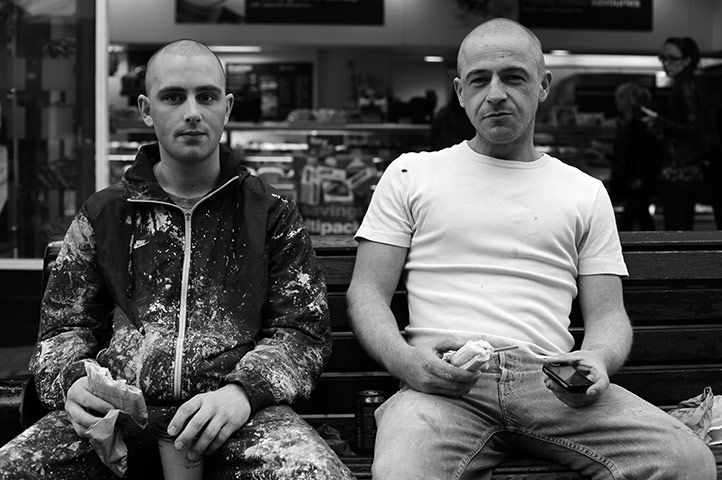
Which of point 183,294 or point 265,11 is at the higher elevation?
point 265,11

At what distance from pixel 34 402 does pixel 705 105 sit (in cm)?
583

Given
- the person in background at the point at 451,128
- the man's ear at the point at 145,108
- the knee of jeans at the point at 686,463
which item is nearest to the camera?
the knee of jeans at the point at 686,463

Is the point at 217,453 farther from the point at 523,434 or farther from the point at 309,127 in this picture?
the point at 309,127

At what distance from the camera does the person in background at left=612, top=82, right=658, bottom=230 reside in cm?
796

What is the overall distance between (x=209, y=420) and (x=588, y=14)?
29.1 feet

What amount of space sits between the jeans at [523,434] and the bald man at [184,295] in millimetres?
247

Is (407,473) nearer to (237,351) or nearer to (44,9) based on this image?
(237,351)

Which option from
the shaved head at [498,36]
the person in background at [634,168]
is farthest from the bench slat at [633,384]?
the person in background at [634,168]

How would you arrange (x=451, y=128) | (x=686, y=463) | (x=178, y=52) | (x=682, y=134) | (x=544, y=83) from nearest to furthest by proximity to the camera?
(x=686, y=463)
(x=178, y=52)
(x=544, y=83)
(x=682, y=134)
(x=451, y=128)

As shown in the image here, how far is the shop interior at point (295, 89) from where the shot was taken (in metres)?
6.02

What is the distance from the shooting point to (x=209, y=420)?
2330 millimetres

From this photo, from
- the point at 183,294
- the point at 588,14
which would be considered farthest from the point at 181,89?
the point at 588,14

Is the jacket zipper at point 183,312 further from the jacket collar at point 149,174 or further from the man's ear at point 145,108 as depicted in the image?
the man's ear at point 145,108

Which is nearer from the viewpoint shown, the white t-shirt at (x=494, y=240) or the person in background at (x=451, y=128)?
the white t-shirt at (x=494, y=240)
